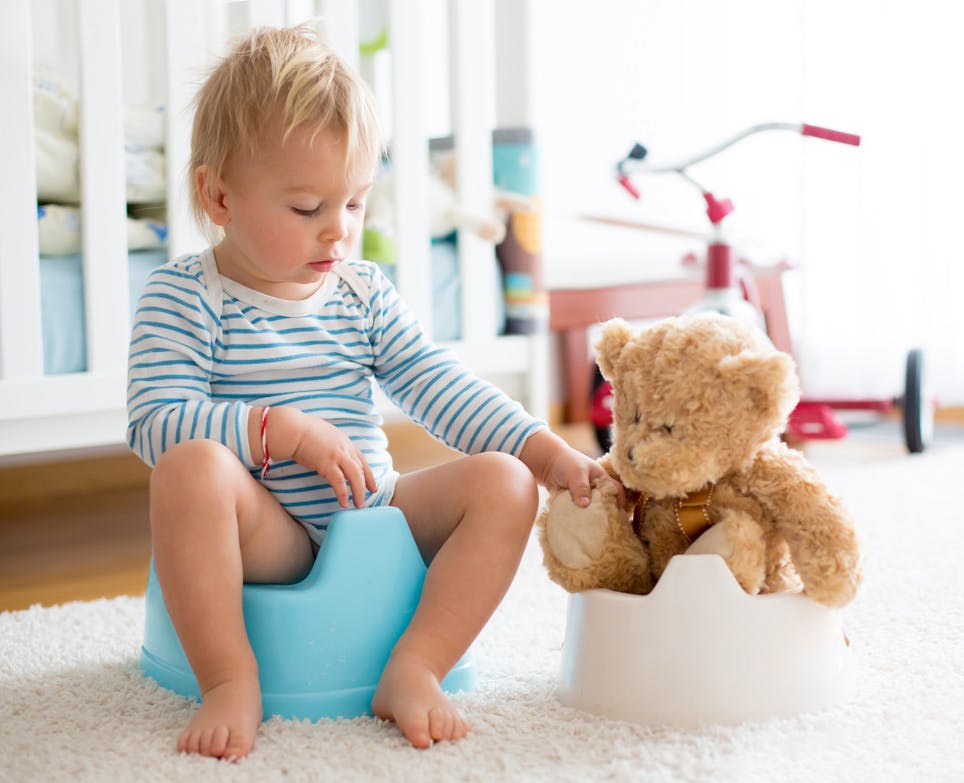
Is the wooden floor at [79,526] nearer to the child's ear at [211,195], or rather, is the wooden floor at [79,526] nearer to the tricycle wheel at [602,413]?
the tricycle wheel at [602,413]

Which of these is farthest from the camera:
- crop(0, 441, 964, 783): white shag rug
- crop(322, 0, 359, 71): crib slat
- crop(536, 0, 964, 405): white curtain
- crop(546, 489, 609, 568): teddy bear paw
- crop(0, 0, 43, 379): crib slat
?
crop(536, 0, 964, 405): white curtain

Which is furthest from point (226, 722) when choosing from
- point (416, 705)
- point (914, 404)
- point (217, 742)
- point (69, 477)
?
point (914, 404)

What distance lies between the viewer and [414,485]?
37.1 inches

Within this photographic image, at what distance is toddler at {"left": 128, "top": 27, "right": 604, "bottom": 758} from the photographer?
814 millimetres

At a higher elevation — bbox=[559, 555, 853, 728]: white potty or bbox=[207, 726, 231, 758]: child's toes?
bbox=[559, 555, 853, 728]: white potty

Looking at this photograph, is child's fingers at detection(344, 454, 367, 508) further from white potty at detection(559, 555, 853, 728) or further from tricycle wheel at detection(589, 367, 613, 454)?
tricycle wheel at detection(589, 367, 613, 454)

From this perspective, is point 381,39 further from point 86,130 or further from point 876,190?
point 876,190

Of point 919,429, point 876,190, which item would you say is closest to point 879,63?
point 876,190

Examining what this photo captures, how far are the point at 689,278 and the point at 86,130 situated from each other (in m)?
1.38

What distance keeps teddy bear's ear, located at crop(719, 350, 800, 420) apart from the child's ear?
0.42 metres

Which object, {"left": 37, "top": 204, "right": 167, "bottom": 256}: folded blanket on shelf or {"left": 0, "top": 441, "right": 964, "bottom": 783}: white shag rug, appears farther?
{"left": 37, "top": 204, "right": 167, "bottom": 256}: folded blanket on shelf

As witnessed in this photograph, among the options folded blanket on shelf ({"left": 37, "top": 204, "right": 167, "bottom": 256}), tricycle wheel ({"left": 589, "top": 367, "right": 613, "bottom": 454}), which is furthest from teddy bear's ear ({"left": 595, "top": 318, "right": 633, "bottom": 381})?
tricycle wheel ({"left": 589, "top": 367, "right": 613, "bottom": 454})

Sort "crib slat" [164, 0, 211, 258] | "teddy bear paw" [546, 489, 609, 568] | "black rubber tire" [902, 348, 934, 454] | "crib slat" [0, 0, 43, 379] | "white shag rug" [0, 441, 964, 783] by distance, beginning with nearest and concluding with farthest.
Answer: "white shag rug" [0, 441, 964, 783] → "teddy bear paw" [546, 489, 609, 568] → "crib slat" [0, 0, 43, 379] → "crib slat" [164, 0, 211, 258] → "black rubber tire" [902, 348, 934, 454]

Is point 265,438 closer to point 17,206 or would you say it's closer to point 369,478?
A: point 369,478
